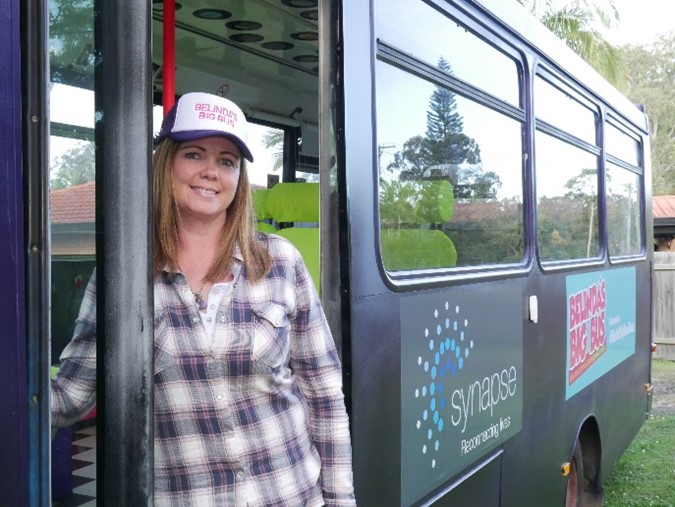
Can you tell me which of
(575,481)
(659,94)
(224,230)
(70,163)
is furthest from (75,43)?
(659,94)

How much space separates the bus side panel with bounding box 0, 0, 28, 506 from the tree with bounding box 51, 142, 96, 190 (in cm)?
13

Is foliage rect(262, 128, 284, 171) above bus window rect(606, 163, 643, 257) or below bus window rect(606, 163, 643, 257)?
above

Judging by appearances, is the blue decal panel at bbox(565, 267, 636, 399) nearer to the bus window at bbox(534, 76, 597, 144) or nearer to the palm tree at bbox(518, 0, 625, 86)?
the bus window at bbox(534, 76, 597, 144)

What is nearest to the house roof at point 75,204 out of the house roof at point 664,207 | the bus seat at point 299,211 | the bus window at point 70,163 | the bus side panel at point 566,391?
the bus window at point 70,163

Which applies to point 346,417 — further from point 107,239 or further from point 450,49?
point 450,49

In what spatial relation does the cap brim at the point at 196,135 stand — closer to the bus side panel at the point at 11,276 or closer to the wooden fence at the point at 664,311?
the bus side panel at the point at 11,276

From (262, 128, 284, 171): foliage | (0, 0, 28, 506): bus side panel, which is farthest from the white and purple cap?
(262, 128, 284, 171): foliage

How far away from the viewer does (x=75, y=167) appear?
1685mm

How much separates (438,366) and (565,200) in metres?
2.22

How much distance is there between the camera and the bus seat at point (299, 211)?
4.01 m

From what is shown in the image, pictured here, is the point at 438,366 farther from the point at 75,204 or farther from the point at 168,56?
the point at 75,204

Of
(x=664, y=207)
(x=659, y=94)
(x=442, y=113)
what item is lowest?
(x=442, y=113)

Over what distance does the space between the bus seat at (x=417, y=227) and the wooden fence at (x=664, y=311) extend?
13370mm

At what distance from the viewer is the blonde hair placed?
76.8 inches
